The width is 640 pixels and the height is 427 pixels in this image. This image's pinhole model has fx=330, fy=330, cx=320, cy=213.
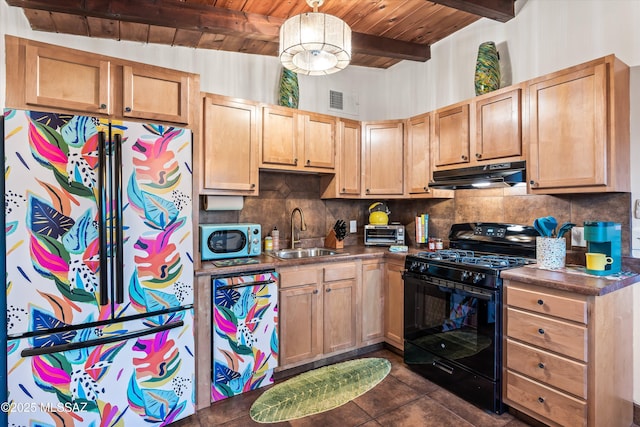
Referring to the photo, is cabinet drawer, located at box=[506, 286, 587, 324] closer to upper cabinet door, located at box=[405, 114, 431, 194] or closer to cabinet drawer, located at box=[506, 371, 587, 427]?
cabinet drawer, located at box=[506, 371, 587, 427]

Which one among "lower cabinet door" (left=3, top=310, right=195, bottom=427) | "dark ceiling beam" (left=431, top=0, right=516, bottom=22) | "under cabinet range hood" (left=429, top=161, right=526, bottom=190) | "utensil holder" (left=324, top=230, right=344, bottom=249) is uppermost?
"dark ceiling beam" (left=431, top=0, right=516, bottom=22)

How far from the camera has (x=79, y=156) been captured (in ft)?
5.95

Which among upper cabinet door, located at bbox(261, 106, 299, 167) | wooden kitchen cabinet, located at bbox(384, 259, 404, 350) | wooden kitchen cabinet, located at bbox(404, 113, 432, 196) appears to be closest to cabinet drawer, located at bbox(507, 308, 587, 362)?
wooden kitchen cabinet, located at bbox(384, 259, 404, 350)

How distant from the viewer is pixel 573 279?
6.21 feet

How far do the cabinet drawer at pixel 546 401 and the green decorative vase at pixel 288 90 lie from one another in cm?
269

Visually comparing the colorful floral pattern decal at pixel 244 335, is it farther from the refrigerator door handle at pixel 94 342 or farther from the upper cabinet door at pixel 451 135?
the upper cabinet door at pixel 451 135

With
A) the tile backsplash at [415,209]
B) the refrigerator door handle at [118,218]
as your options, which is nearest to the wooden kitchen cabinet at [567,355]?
the tile backsplash at [415,209]

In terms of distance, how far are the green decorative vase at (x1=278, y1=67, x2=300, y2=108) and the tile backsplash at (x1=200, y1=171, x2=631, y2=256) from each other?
2.20ft

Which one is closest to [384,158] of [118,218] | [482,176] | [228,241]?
[482,176]

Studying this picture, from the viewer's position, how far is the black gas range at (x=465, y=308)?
2.18 metres

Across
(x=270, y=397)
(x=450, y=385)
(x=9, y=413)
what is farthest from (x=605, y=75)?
(x=9, y=413)

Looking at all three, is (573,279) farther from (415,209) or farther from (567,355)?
(415,209)

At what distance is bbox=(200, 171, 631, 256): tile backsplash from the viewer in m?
2.27

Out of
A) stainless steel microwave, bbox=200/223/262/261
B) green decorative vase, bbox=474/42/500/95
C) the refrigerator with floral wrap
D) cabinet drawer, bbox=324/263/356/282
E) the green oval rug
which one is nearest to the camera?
the refrigerator with floral wrap
